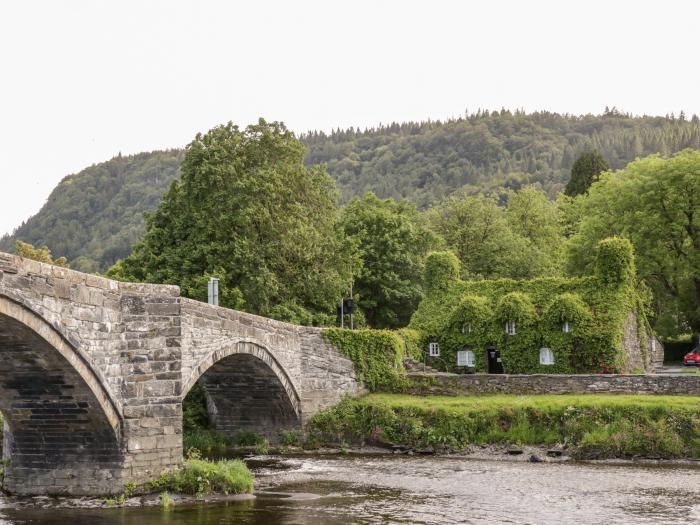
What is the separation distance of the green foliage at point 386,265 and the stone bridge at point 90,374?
24003mm

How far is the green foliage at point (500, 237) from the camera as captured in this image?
2039 inches

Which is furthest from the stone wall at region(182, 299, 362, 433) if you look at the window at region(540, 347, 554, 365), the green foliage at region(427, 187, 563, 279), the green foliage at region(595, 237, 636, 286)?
the green foliage at region(427, 187, 563, 279)

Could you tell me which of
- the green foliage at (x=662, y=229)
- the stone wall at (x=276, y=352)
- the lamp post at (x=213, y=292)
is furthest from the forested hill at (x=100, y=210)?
the lamp post at (x=213, y=292)

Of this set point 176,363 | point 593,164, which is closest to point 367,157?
point 593,164

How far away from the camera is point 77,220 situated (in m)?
99.4

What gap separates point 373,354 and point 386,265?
1446 cm

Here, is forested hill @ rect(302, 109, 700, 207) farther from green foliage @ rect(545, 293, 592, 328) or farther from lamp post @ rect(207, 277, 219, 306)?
lamp post @ rect(207, 277, 219, 306)

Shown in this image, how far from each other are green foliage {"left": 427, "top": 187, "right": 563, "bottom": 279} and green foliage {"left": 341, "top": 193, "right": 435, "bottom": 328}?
4.95m

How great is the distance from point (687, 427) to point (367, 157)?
115 metres

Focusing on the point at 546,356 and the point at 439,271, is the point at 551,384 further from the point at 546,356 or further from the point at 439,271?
the point at 439,271

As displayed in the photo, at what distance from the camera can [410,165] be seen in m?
130

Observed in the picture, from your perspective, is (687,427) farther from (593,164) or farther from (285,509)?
(593,164)

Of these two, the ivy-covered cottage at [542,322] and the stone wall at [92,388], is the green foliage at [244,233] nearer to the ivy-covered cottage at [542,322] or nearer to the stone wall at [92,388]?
the ivy-covered cottage at [542,322]

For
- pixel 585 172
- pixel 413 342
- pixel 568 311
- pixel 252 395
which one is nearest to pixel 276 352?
pixel 252 395
